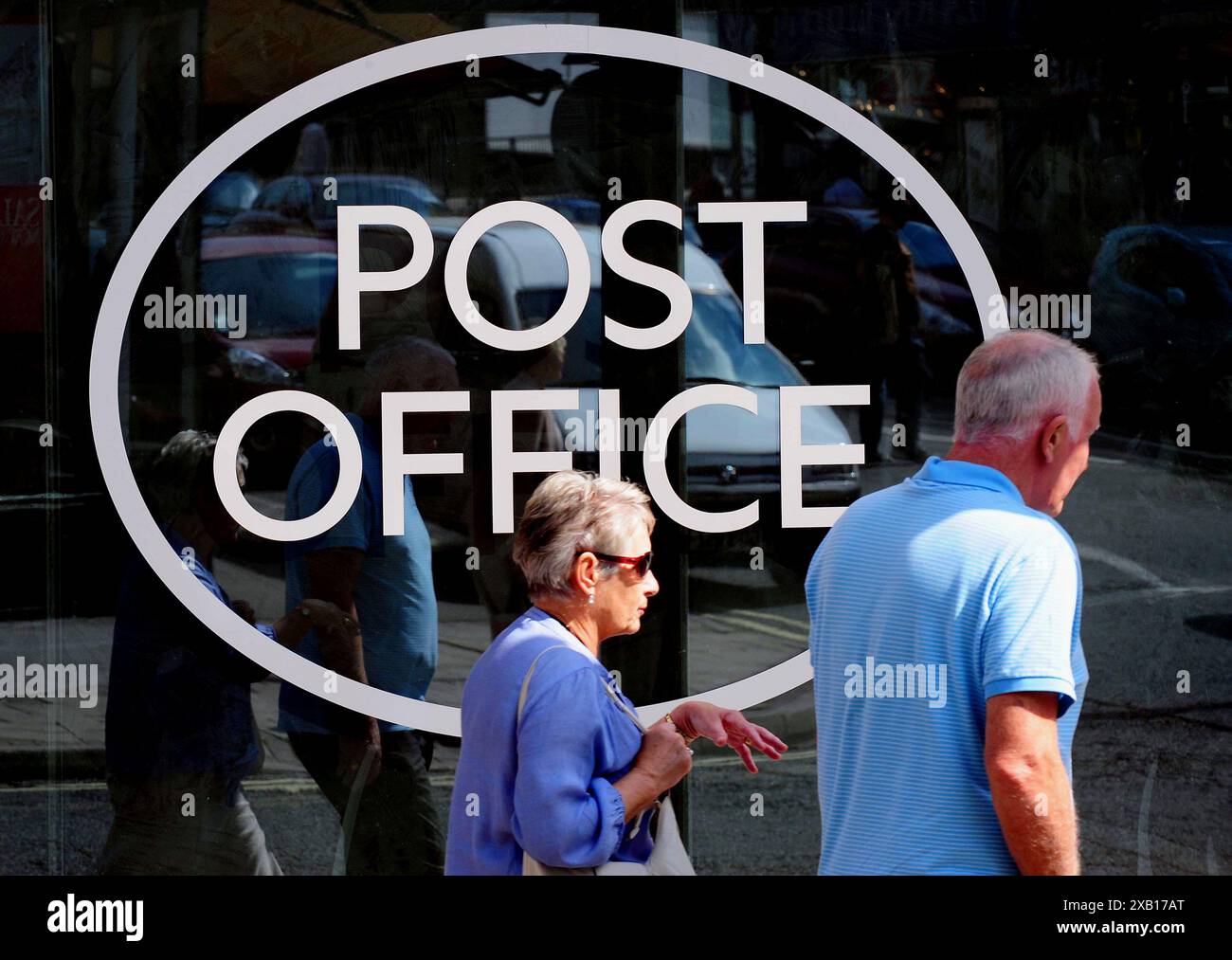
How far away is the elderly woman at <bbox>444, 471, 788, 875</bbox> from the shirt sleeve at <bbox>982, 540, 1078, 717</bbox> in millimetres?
652

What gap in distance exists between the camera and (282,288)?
3.56 meters

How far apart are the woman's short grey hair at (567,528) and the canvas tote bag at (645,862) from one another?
158 millimetres

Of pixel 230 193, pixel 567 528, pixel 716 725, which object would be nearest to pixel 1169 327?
pixel 716 725

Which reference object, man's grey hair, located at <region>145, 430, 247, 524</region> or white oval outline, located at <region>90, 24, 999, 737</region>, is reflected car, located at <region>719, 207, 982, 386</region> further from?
man's grey hair, located at <region>145, 430, 247, 524</region>

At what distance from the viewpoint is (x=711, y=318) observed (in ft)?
11.7

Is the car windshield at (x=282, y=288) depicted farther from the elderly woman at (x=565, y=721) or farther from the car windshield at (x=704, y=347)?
the elderly woman at (x=565, y=721)

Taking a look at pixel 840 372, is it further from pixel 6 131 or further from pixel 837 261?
pixel 6 131

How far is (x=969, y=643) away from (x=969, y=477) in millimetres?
279

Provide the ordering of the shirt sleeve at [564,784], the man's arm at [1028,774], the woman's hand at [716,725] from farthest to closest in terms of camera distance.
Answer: the woman's hand at [716,725] → the shirt sleeve at [564,784] → the man's arm at [1028,774]

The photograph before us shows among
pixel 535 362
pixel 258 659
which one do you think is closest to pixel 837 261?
pixel 535 362

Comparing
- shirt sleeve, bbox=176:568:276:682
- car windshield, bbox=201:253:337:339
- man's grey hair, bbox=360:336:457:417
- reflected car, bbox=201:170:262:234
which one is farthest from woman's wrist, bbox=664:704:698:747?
reflected car, bbox=201:170:262:234

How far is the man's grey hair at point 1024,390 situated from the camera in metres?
2.42

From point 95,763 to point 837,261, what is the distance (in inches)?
86.1

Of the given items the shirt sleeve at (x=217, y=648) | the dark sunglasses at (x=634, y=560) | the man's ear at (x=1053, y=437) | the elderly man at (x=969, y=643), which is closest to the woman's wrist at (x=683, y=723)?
the dark sunglasses at (x=634, y=560)
